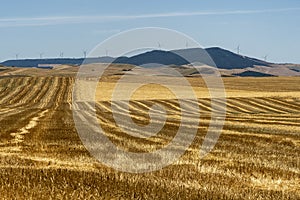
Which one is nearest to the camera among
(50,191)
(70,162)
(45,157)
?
(50,191)

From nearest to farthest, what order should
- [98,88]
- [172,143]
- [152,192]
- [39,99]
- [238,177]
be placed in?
1. [152,192]
2. [238,177]
3. [172,143]
4. [39,99]
5. [98,88]

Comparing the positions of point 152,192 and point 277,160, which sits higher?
point 152,192

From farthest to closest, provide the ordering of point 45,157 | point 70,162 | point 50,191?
point 45,157 < point 70,162 < point 50,191

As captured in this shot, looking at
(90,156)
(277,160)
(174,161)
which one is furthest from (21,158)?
(277,160)

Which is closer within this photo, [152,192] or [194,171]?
[152,192]

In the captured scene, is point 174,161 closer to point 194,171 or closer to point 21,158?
point 194,171

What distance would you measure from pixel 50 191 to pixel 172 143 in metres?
13.5

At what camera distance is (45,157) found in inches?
685

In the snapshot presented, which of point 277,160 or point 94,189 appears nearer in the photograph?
point 94,189

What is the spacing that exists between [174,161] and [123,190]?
21.5 ft

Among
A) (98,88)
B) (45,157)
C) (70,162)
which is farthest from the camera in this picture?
(98,88)

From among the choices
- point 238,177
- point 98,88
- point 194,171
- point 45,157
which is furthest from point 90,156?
point 98,88

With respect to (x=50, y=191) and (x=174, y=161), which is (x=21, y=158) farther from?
(x=50, y=191)

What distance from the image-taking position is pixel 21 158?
658 inches
